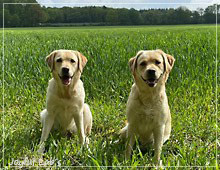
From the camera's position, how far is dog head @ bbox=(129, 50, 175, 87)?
3.13m

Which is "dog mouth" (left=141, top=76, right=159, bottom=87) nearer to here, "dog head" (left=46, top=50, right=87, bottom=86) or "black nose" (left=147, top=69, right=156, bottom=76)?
"black nose" (left=147, top=69, right=156, bottom=76)

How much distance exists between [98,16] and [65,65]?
1.27 m

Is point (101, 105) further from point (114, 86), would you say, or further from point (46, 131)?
point (46, 131)

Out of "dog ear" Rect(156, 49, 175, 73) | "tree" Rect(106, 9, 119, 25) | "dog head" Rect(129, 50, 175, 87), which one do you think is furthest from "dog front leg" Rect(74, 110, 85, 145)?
"tree" Rect(106, 9, 119, 25)

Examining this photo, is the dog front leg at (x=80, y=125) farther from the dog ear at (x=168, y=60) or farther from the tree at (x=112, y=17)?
the tree at (x=112, y=17)

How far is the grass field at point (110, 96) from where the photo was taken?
11.5 ft

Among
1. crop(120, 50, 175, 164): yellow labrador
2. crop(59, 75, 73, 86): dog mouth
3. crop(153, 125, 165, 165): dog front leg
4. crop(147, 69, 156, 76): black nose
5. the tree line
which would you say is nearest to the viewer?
crop(147, 69, 156, 76): black nose

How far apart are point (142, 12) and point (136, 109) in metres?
1.74

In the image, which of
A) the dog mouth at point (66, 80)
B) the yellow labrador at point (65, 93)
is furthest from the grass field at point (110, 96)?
the dog mouth at point (66, 80)

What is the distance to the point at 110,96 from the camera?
17.1 feet

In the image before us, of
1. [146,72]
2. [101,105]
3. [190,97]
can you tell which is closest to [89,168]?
[146,72]

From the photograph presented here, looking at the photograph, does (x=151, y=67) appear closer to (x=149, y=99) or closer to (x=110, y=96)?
(x=149, y=99)

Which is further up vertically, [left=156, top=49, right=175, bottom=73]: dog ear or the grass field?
[left=156, top=49, right=175, bottom=73]: dog ear

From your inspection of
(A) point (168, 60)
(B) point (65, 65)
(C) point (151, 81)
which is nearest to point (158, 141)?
(C) point (151, 81)
